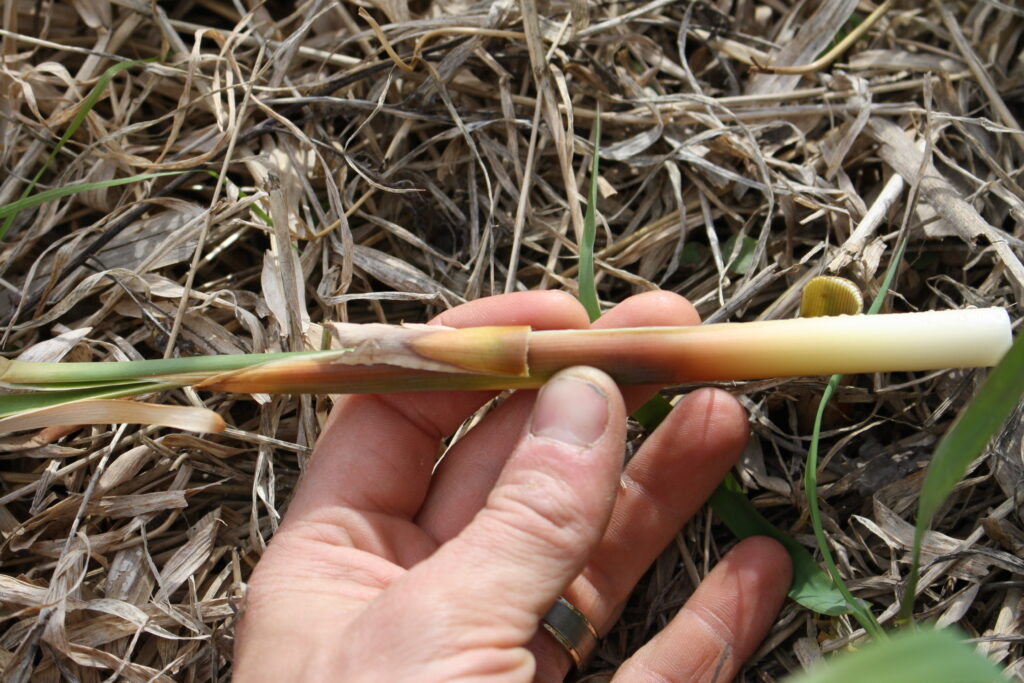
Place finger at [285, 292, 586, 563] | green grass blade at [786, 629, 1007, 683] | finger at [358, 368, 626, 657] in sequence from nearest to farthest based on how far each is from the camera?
green grass blade at [786, 629, 1007, 683] < finger at [358, 368, 626, 657] < finger at [285, 292, 586, 563]

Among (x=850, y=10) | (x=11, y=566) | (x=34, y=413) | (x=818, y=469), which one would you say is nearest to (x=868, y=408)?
(x=818, y=469)

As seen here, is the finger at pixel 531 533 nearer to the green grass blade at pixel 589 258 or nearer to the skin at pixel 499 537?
the skin at pixel 499 537

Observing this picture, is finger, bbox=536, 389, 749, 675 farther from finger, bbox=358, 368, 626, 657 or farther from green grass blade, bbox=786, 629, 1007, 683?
green grass blade, bbox=786, 629, 1007, 683

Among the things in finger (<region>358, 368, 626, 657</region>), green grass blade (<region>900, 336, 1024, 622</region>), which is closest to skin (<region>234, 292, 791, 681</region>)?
finger (<region>358, 368, 626, 657</region>)

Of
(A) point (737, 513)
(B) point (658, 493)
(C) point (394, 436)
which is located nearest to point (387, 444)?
(C) point (394, 436)

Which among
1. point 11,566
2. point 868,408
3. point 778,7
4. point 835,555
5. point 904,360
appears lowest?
point 11,566

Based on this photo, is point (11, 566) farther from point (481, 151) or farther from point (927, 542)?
point (927, 542)

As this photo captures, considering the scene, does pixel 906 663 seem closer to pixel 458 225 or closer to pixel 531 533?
pixel 531 533
